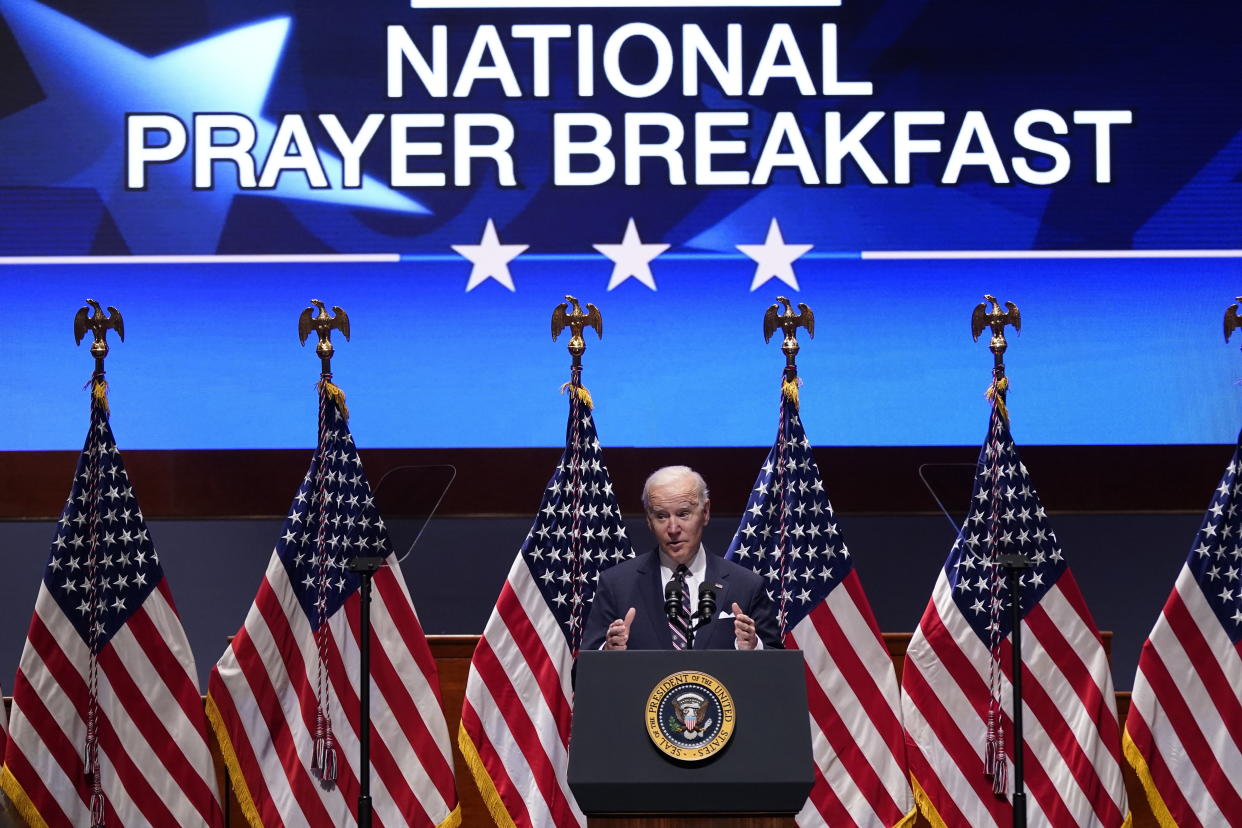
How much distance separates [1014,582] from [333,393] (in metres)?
2.21

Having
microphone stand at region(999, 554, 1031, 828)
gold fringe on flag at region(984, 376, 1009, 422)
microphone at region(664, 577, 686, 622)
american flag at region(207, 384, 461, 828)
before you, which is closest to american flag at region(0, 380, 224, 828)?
american flag at region(207, 384, 461, 828)

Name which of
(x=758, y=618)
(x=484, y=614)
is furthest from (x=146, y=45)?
(x=758, y=618)

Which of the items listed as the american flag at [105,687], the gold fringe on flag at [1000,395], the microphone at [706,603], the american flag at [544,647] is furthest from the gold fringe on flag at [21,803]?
the gold fringe on flag at [1000,395]

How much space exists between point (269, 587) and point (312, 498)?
1.02 ft

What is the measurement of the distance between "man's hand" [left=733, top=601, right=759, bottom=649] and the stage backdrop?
1992 millimetres

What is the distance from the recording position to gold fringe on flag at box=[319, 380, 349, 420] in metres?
5.06

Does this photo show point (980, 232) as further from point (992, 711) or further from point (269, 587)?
point (269, 587)

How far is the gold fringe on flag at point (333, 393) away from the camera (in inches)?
199

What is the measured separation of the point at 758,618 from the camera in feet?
13.7

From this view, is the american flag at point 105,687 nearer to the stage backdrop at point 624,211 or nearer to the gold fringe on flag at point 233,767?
the gold fringe on flag at point 233,767

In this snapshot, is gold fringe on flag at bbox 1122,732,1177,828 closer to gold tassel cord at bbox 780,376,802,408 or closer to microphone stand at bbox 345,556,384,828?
gold tassel cord at bbox 780,376,802,408

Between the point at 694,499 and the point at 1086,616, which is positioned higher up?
the point at 694,499

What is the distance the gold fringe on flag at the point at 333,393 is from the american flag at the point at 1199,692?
2655 mm

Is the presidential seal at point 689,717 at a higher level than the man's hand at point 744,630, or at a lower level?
lower
